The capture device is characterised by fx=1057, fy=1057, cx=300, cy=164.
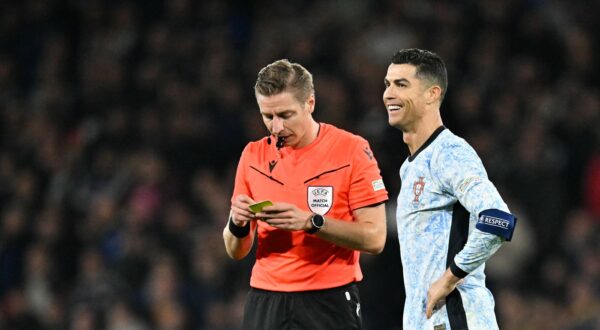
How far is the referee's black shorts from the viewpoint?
429 centimetres

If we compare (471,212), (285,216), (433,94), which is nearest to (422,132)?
(433,94)

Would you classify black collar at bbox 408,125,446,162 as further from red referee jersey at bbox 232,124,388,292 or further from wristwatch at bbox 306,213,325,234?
wristwatch at bbox 306,213,325,234

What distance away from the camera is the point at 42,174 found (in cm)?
1002

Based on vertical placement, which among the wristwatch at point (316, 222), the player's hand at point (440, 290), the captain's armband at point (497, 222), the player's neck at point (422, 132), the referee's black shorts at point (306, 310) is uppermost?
the player's neck at point (422, 132)

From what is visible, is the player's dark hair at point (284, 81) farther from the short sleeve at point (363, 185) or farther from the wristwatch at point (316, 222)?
the wristwatch at point (316, 222)

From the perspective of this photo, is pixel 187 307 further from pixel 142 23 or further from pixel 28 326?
pixel 142 23

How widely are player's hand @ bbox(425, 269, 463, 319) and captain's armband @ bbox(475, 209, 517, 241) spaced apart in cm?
25

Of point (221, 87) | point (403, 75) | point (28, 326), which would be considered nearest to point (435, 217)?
point (403, 75)

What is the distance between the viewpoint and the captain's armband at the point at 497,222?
387 centimetres

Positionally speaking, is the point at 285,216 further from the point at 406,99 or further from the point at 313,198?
the point at 406,99

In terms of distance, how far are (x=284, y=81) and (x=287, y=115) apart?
14cm

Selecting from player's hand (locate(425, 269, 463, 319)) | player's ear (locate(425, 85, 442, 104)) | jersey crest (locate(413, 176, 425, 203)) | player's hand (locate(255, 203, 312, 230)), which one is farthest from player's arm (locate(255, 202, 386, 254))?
player's ear (locate(425, 85, 442, 104))

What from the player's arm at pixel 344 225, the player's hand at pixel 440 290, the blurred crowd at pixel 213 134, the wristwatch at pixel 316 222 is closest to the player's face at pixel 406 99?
the player's arm at pixel 344 225

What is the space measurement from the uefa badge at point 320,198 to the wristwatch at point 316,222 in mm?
188
